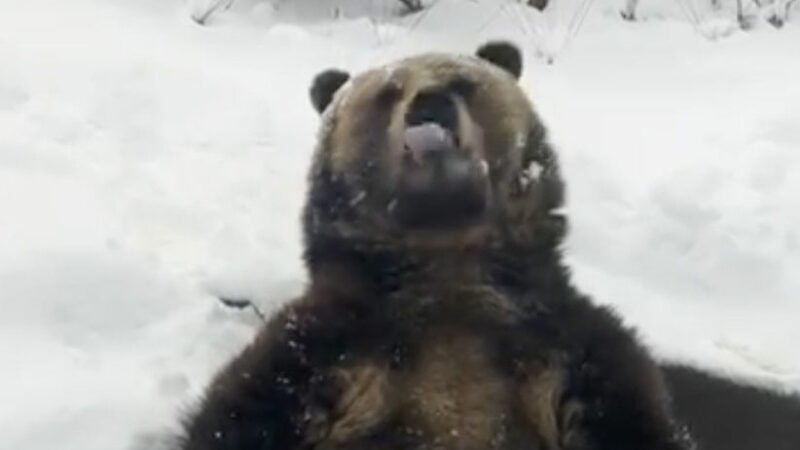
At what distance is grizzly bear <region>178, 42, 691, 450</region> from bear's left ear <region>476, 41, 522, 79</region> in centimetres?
32

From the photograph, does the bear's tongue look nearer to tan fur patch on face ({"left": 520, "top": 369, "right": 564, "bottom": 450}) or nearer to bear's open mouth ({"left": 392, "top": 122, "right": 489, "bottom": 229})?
bear's open mouth ({"left": 392, "top": 122, "right": 489, "bottom": 229})

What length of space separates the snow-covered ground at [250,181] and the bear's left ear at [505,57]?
1.25 m

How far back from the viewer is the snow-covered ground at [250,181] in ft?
21.6

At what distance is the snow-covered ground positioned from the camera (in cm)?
659

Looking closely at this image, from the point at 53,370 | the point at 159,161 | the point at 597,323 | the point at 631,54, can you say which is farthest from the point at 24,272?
the point at 631,54

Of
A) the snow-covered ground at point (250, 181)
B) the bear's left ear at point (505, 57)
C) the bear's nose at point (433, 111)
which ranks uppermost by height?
the bear's nose at point (433, 111)

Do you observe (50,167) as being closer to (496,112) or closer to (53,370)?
(53,370)

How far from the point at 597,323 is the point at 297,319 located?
72 centimetres

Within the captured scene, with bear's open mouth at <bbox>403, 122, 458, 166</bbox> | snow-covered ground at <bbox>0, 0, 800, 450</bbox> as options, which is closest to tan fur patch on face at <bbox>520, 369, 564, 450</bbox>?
bear's open mouth at <bbox>403, 122, 458, 166</bbox>

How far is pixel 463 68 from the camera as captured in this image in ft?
18.8

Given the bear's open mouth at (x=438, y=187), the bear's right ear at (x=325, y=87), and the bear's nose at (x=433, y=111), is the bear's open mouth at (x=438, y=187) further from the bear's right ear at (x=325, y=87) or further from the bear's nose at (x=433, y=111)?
the bear's right ear at (x=325, y=87)

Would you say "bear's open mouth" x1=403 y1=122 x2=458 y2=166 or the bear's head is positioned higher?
"bear's open mouth" x1=403 y1=122 x2=458 y2=166

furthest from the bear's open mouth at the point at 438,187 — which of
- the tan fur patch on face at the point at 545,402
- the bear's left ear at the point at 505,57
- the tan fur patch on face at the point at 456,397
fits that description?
the bear's left ear at the point at 505,57

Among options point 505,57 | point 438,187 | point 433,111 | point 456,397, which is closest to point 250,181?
point 505,57
